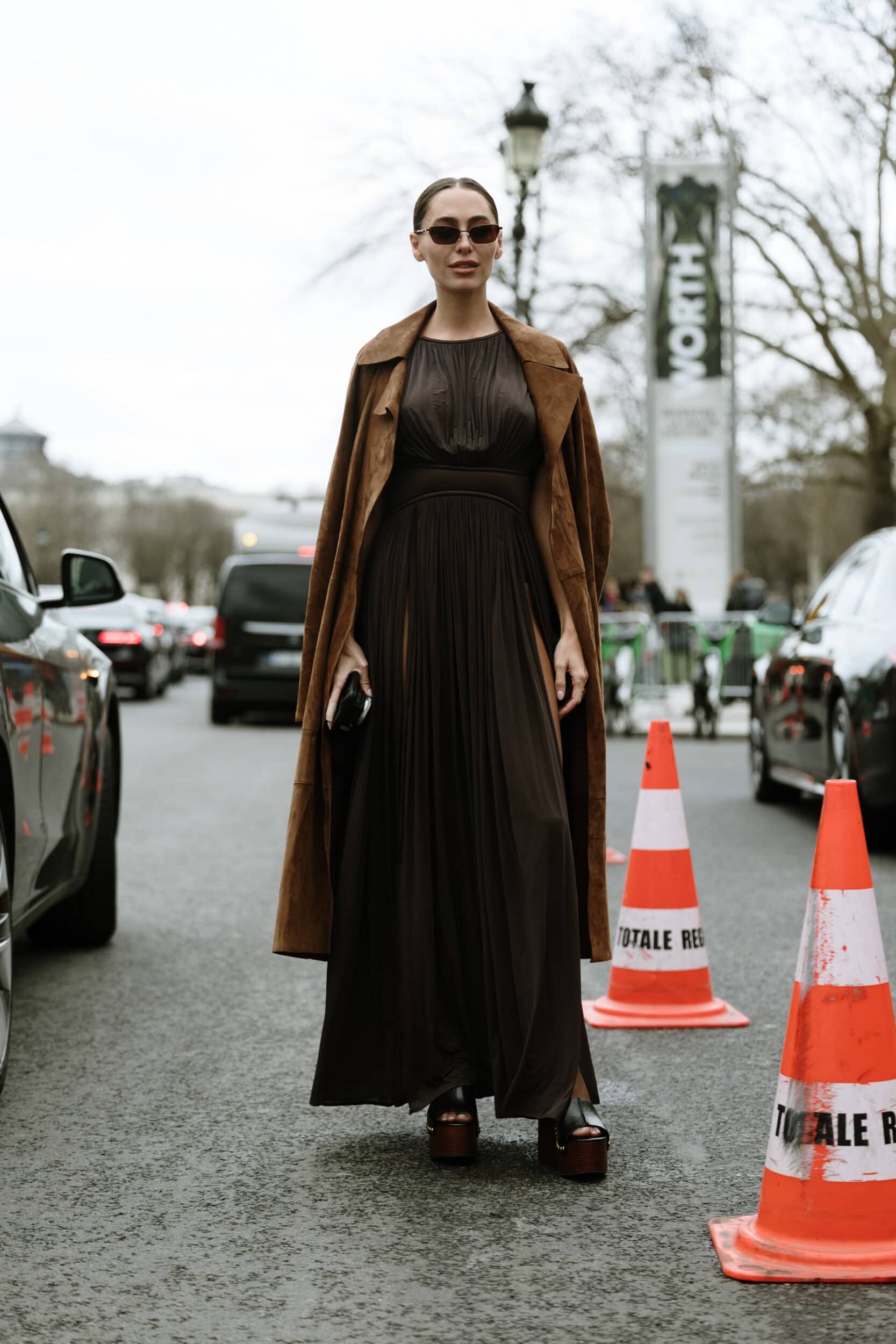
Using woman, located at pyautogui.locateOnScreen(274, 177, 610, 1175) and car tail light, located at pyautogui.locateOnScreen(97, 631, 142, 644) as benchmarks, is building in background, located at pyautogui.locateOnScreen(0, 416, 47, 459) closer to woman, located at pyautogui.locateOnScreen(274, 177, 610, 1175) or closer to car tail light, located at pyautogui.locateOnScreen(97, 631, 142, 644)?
car tail light, located at pyautogui.locateOnScreen(97, 631, 142, 644)

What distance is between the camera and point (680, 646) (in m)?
18.4

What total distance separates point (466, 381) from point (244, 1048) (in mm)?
2057

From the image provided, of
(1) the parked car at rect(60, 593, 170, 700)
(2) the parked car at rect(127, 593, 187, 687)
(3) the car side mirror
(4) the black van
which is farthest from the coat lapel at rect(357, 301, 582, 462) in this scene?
(2) the parked car at rect(127, 593, 187, 687)

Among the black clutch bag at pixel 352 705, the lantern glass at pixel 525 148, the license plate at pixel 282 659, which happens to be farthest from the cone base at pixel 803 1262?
the license plate at pixel 282 659

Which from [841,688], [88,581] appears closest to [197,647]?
[841,688]

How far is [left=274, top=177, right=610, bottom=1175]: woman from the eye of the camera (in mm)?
3924

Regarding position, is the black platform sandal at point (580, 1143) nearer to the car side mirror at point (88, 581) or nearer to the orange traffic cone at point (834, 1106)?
the orange traffic cone at point (834, 1106)

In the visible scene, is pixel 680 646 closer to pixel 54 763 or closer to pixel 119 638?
pixel 119 638

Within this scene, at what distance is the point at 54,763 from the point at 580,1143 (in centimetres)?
236

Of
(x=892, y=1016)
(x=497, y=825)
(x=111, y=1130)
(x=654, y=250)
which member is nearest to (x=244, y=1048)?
(x=111, y=1130)

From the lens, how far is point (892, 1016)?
332 centimetres

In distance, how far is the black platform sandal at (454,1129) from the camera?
12.7 feet

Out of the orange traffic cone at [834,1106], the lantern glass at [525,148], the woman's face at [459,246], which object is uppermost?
the lantern glass at [525,148]

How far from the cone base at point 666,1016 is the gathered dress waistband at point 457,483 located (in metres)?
1.90
